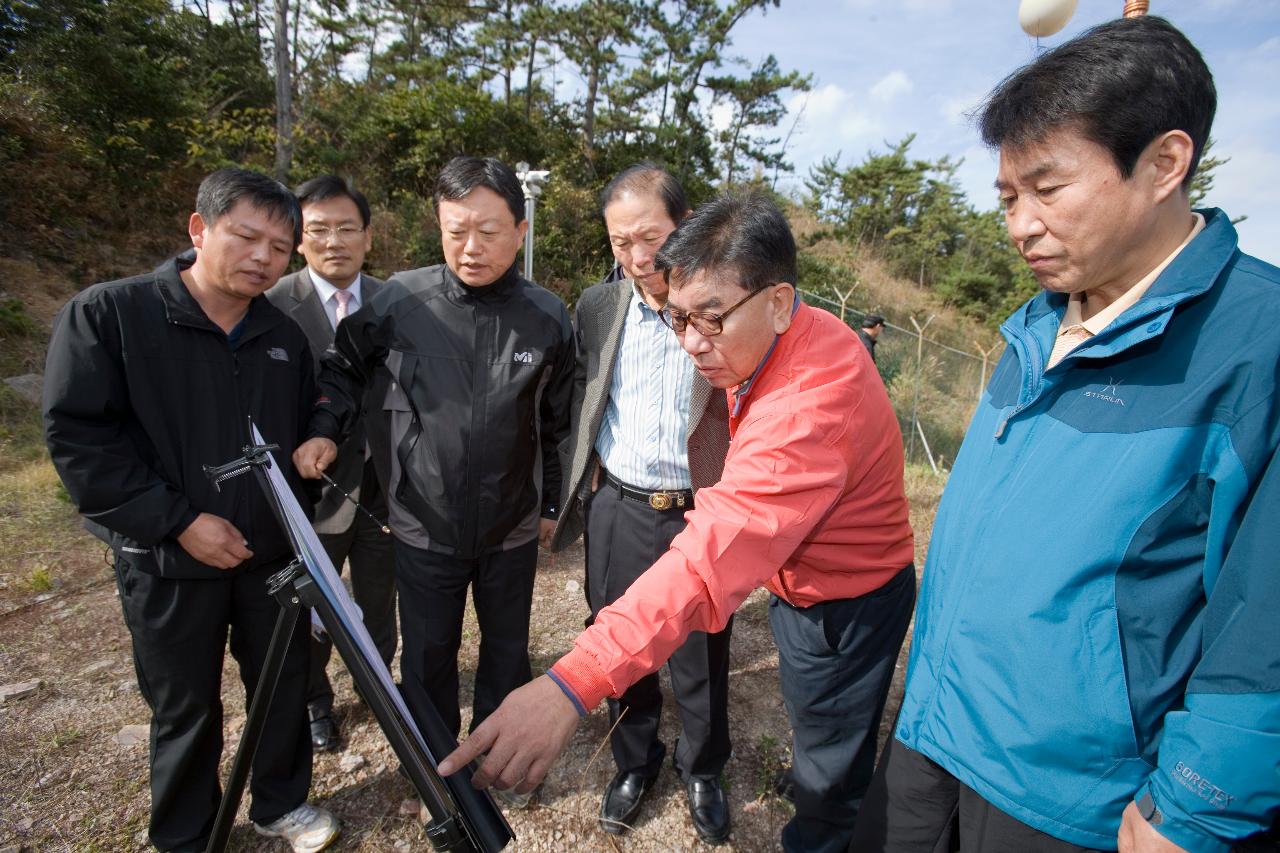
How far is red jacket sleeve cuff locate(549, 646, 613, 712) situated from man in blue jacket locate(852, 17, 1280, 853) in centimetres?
75

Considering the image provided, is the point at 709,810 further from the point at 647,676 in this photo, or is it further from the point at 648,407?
the point at 648,407

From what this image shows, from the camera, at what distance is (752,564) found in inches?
54.5

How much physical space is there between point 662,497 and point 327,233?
2086 mm

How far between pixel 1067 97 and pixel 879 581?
1210mm

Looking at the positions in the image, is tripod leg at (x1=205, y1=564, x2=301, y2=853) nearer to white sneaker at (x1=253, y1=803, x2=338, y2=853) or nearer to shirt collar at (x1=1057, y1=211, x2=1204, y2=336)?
white sneaker at (x1=253, y1=803, x2=338, y2=853)

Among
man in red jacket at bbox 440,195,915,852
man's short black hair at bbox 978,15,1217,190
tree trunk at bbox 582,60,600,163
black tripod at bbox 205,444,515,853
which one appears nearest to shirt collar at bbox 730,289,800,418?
man in red jacket at bbox 440,195,915,852

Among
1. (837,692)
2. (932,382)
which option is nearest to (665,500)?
(837,692)

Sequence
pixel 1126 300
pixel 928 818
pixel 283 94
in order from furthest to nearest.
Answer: pixel 283 94 < pixel 928 818 < pixel 1126 300

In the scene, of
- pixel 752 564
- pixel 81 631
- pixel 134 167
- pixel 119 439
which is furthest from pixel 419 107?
pixel 752 564

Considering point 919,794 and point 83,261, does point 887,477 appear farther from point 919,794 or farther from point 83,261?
point 83,261

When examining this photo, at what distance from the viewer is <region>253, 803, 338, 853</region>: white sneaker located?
7.42 ft

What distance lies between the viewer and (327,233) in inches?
119

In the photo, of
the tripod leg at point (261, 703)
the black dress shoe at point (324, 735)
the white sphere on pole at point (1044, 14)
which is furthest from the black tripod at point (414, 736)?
the white sphere on pole at point (1044, 14)

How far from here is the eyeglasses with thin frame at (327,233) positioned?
302cm
